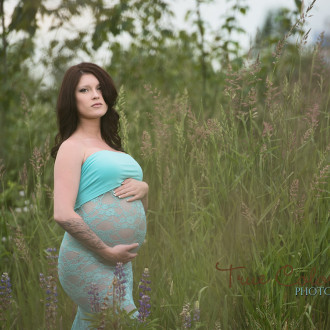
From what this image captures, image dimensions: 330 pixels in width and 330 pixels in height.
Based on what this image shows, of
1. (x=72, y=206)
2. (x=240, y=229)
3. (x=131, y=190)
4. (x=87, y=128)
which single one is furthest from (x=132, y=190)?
(x=240, y=229)

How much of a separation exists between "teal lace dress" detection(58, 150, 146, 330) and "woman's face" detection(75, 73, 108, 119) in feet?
0.80

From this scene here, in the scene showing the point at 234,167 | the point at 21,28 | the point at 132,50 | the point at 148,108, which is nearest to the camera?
the point at 234,167

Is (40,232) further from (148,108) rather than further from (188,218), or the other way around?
(148,108)

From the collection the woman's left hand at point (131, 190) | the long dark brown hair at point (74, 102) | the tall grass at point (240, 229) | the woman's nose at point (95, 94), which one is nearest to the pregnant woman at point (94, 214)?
the woman's left hand at point (131, 190)

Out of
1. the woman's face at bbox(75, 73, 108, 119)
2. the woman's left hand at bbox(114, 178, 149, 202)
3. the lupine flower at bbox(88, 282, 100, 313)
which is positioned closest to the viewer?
the lupine flower at bbox(88, 282, 100, 313)

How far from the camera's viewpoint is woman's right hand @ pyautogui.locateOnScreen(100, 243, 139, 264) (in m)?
2.19

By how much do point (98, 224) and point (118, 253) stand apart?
16 cm

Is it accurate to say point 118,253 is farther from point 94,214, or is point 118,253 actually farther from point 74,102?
point 74,102

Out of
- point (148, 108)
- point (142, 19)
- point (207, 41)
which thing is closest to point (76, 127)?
point (148, 108)

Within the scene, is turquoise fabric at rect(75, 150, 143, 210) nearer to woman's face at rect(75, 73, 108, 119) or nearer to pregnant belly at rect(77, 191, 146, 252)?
pregnant belly at rect(77, 191, 146, 252)

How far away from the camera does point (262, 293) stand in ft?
8.30

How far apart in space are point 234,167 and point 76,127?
39.9 inches

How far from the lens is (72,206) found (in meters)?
2.17

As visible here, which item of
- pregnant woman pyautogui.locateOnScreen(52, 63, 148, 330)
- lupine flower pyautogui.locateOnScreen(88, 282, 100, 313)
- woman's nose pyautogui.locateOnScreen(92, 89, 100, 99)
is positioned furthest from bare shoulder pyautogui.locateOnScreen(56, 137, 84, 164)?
lupine flower pyautogui.locateOnScreen(88, 282, 100, 313)
